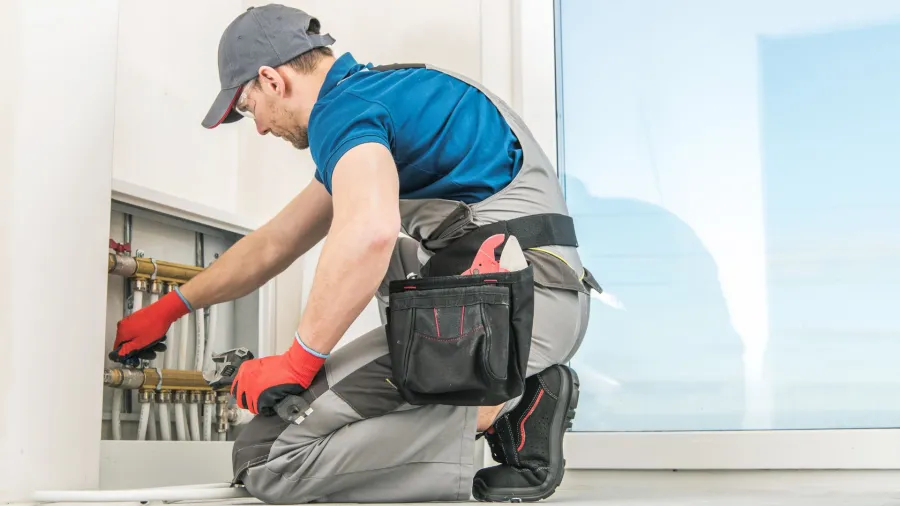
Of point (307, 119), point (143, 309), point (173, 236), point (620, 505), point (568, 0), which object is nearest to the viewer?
point (620, 505)

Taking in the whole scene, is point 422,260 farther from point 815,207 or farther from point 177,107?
point 815,207

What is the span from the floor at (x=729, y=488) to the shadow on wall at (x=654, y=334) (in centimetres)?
13

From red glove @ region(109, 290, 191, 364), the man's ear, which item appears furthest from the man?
red glove @ region(109, 290, 191, 364)

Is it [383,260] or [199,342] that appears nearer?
[383,260]

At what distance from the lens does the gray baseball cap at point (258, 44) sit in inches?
63.6

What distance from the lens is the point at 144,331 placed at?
1.81 metres

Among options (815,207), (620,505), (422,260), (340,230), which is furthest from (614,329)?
(340,230)

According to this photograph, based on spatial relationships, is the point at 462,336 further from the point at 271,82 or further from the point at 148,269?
the point at 148,269

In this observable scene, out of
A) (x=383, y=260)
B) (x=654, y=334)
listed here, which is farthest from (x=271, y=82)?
(x=654, y=334)

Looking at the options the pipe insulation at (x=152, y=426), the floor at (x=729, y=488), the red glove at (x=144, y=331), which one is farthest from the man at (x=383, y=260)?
the pipe insulation at (x=152, y=426)

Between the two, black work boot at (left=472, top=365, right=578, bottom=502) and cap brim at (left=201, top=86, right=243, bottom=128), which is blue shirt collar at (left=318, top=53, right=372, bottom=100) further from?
black work boot at (left=472, top=365, right=578, bottom=502)

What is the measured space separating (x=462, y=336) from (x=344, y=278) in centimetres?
21

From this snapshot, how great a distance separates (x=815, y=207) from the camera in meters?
2.19

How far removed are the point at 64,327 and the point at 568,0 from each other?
5.34 ft
